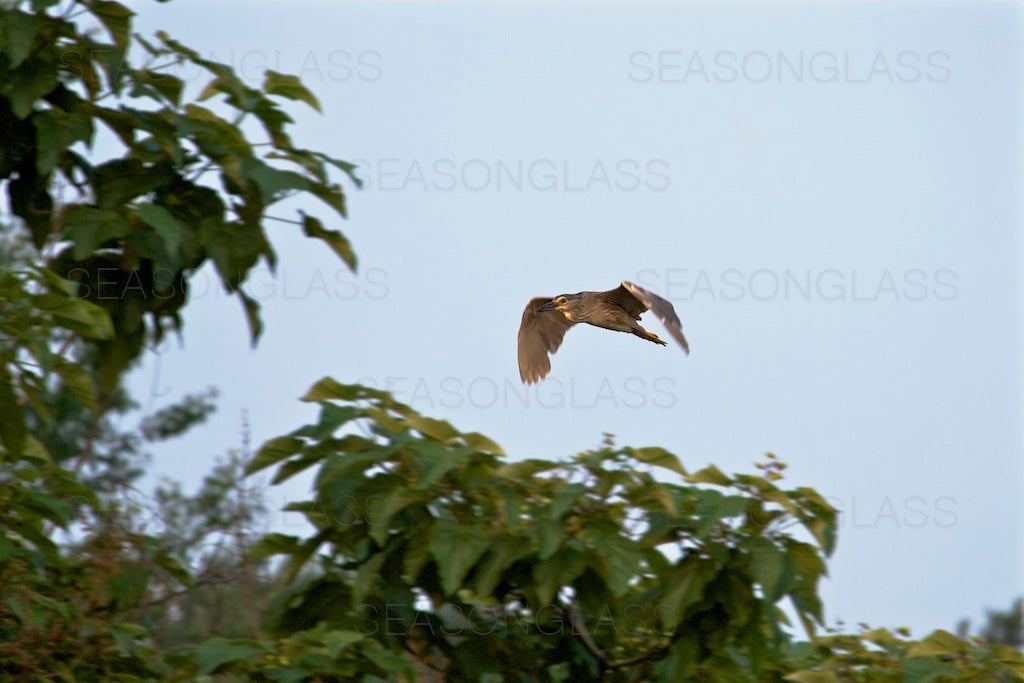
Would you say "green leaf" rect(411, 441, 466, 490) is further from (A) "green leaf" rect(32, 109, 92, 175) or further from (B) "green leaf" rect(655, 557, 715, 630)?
(A) "green leaf" rect(32, 109, 92, 175)

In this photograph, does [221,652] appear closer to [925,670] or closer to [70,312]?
[70,312]

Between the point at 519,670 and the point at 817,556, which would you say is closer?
the point at 817,556

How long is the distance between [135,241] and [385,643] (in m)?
1.47

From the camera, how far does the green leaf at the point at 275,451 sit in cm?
385

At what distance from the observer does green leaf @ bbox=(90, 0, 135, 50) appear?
429 centimetres

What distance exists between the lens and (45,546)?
4.16m

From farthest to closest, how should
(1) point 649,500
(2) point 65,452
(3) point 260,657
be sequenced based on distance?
(2) point 65,452 → (1) point 649,500 → (3) point 260,657

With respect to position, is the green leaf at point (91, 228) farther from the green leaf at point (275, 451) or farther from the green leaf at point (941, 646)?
the green leaf at point (941, 646)

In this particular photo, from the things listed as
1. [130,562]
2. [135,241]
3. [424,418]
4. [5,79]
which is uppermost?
[5,79]

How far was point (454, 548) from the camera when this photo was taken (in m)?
3.65

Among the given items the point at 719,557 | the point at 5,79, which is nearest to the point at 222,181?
the point at 5,79

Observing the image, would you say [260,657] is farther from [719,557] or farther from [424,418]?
[719,557]

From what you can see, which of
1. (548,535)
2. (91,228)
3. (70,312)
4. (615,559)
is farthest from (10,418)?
(615,559)

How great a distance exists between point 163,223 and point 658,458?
168 cm
